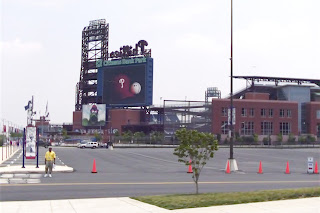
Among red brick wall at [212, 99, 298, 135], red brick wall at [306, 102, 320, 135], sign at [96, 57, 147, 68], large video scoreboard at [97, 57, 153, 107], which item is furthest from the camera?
red brick wall at [306, 102, 320, 135]

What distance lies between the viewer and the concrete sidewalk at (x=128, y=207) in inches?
502

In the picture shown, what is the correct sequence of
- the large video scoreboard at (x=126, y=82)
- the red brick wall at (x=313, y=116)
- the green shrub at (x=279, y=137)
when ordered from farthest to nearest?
the red brick wall at (x=313, y=116) < the large video scoreboard at (x=126, y=82) < the green shrub at (x=279, y=137)

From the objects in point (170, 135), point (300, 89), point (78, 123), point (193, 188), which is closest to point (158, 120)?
point (170, 135)

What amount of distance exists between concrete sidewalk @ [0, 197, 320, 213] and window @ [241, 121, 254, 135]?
94469mm

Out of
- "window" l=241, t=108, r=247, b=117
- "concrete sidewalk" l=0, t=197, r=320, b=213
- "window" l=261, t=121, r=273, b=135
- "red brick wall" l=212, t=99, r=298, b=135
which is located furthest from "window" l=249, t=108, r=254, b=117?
"concrete sidewalk" l=0, t=197, r=320, b=213

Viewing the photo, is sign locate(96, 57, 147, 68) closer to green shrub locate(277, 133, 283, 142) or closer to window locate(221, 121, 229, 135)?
window locate(221, 121, 229, 135)

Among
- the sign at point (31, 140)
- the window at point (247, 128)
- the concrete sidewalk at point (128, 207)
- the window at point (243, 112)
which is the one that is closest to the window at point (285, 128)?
the window at point (247, 128)

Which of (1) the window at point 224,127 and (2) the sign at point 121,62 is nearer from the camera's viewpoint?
(1) the window at point 224,127

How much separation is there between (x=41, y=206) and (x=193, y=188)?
24.5ft

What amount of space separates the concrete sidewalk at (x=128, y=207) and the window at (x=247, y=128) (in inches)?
3719

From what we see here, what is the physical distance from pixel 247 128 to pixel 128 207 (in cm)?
9694

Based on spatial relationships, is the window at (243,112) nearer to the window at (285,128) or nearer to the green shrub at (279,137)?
the green shrub at (279,137)

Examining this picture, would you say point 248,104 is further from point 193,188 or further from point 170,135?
point 193,188

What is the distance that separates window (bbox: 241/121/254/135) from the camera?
354ft
